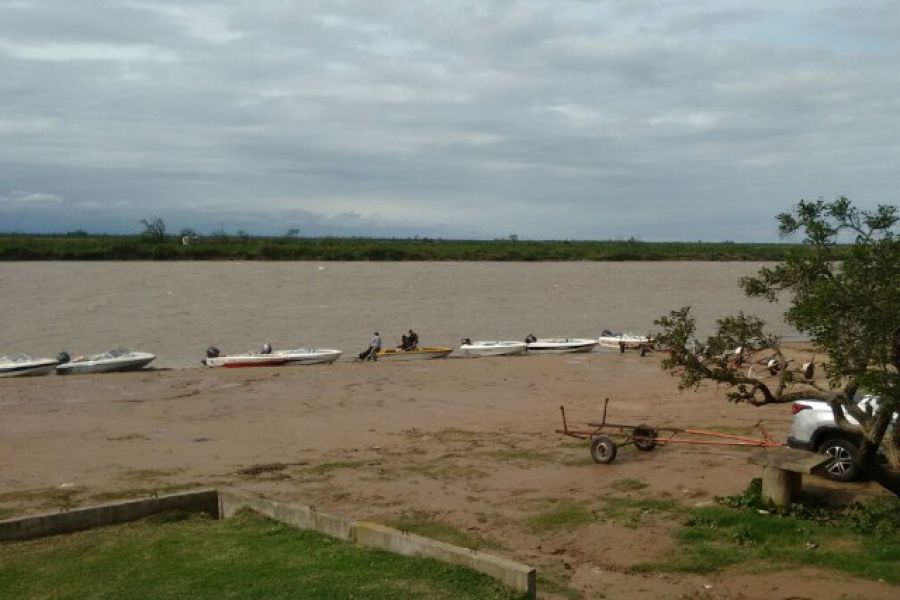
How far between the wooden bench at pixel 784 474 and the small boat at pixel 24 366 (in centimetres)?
2459

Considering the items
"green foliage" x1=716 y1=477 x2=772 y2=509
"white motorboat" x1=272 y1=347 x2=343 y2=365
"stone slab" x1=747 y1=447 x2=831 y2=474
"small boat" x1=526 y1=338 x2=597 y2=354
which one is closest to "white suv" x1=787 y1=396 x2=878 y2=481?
"stone slab" x1=747 y1=447 x2=831 y2=474

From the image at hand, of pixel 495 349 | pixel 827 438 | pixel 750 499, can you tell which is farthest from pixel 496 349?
pixel 750 499

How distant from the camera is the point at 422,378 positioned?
993 inches

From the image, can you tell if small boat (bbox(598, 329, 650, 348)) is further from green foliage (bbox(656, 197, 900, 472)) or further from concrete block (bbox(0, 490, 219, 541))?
concrete block (bbox(0, 490, 219, 541))

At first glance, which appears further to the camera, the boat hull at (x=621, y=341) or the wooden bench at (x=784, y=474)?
the boat hull at (x=621, y=341)

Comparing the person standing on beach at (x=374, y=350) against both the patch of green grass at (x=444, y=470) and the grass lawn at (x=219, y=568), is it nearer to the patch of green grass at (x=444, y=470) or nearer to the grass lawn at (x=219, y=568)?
the patch of green grass at (x=444, y=470)

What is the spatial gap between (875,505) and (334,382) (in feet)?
56.0

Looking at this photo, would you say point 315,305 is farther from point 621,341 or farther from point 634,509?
point 634,509

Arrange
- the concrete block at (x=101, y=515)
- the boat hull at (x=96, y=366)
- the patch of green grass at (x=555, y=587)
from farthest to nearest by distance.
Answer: the boat hull at (x=96, y=366) → the concrete block at (x=101, y=515) → the patch of green grass at (x=555, y=587)

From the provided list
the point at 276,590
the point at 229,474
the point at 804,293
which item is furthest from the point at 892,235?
the point at 229,474

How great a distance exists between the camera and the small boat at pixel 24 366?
89.5 feet

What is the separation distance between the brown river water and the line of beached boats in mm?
3559

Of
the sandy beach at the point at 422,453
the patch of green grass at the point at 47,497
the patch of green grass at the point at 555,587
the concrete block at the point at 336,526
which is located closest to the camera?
the patch of green grass at the point at 555,587

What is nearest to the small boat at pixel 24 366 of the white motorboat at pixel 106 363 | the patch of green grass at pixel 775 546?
the white motorboat at pixel 106 363
